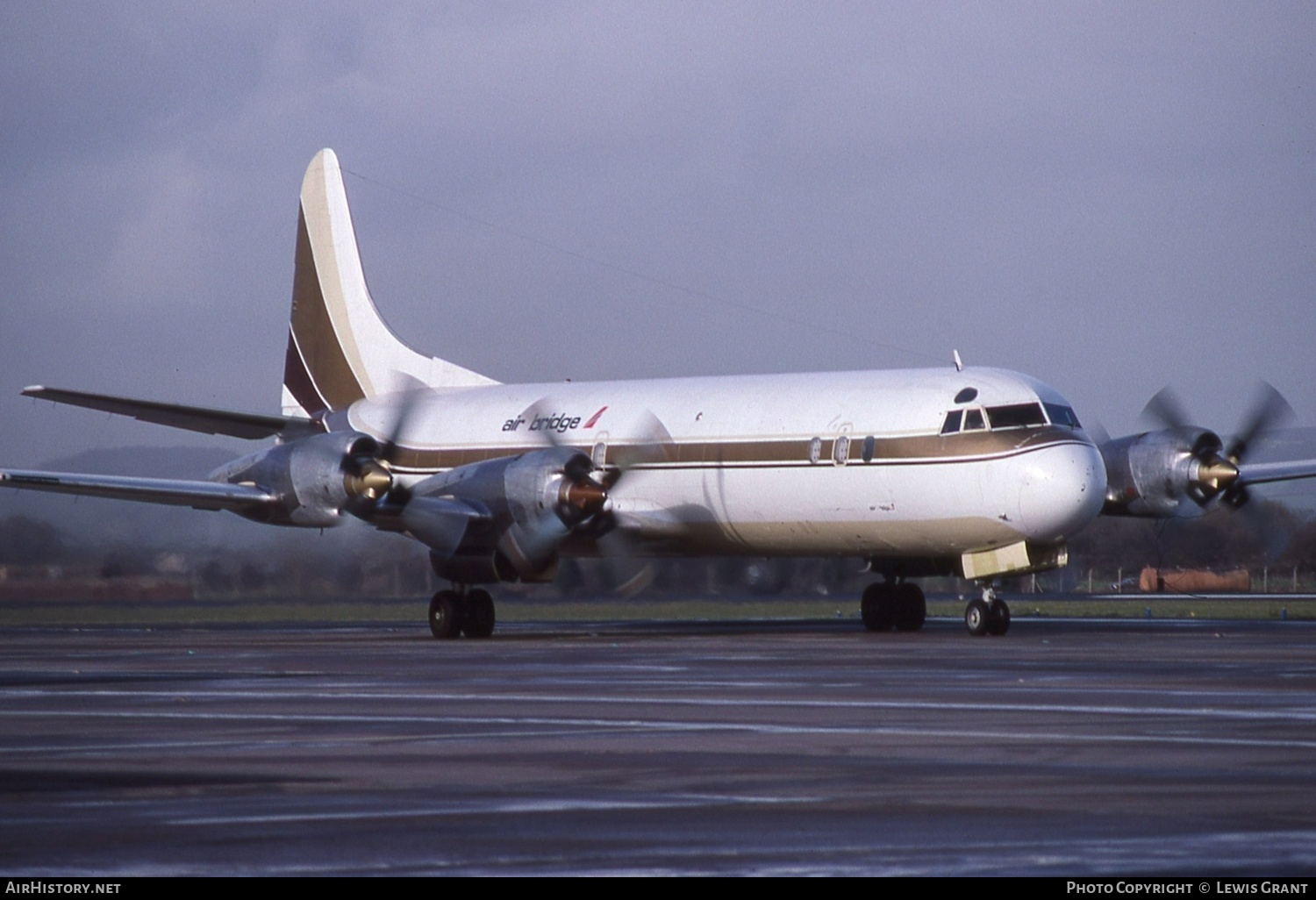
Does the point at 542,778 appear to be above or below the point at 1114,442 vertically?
below

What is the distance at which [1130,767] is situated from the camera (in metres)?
10.9

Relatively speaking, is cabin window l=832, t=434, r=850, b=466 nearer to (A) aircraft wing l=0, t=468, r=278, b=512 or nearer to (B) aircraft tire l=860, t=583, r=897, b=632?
(B) aircraft tire l=860, t=583, r=897, b=632

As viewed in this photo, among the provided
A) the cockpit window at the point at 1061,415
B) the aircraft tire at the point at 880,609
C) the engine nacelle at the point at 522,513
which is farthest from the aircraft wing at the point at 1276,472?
the engine nacelle at the point at 522,513

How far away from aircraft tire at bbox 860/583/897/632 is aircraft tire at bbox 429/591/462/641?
6510mm

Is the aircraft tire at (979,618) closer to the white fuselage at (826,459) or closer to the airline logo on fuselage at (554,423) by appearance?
the white fuselage at (826,459)

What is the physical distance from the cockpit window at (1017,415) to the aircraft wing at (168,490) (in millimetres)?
10663

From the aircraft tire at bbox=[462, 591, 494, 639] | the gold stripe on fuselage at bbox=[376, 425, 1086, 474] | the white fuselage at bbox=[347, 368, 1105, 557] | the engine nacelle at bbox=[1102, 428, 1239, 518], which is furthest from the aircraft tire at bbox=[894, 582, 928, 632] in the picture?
the aircraft tire at bbox=[462, 591, 494, 639]

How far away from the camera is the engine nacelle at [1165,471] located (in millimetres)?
30219

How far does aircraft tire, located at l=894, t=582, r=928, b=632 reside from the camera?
3073 cm

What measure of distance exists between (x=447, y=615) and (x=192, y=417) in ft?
18.2

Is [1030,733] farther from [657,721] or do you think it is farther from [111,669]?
[111,669]

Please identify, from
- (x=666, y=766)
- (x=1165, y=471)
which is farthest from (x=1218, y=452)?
(x=666, y=766)

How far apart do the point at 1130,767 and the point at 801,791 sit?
7.01 feet

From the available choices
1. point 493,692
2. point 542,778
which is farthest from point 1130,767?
point 493,692
